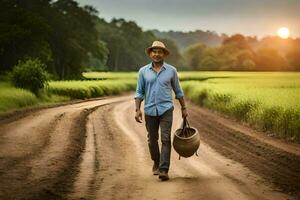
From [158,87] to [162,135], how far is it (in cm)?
86

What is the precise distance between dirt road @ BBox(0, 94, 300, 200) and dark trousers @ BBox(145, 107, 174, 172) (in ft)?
1.16

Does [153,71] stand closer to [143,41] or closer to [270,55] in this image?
[270,55]

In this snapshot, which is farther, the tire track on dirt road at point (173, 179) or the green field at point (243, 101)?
the green field at point (243, 101)

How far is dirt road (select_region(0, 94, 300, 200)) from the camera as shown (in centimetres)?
855

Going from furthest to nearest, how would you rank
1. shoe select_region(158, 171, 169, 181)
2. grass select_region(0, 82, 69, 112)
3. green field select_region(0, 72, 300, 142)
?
grass select_region(0, 82, 69, 112) → green field select_region(0, 72, 300, 142) → shoe select_region(158, 171, 169, 181)

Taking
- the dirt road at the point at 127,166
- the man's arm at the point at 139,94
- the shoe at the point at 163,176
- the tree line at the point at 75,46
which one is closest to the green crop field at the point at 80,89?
the tree line at the point at 75,46

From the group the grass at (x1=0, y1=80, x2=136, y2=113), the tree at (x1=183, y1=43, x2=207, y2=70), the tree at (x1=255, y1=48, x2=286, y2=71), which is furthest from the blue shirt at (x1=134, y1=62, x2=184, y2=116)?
the tree at (x1=183, y1=43, x2=207, y2=70)

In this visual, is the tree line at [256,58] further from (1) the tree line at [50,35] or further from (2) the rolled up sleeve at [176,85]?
(2) the rolled up sleeve at [176,85]

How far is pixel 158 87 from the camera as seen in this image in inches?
391

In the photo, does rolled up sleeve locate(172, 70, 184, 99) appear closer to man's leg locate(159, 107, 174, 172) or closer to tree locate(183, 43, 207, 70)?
man's leg locate(159, 107, 174, 172)

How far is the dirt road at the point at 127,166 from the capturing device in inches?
337

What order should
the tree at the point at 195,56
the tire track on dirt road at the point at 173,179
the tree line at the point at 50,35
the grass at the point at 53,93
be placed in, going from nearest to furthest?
the tire track on dirt road at the point at 173,179 < the grass at the point at 53,93 < the tree line at the point at 50,35 < the tree at the point at 195,56

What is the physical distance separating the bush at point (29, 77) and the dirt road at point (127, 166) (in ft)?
47.9

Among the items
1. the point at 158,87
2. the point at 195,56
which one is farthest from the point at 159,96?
the point at 195,56
